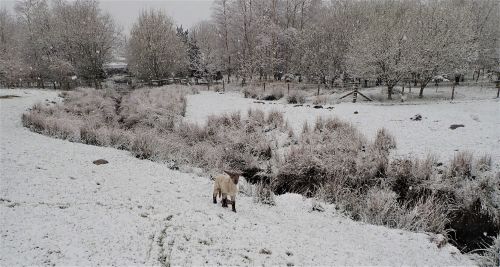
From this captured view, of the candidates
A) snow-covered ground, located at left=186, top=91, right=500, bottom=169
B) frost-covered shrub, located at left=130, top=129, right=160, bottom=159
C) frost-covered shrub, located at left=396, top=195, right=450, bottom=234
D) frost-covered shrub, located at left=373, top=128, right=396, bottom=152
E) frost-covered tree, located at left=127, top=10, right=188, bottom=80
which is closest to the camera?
frost-covered shrub, located at left=396, top=195, right=450, bottom=234

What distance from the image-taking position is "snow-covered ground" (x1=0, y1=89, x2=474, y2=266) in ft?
11.7

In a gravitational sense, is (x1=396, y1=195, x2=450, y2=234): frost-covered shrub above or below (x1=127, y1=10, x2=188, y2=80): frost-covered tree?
below

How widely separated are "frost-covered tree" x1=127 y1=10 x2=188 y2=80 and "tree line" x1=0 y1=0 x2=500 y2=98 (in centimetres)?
11

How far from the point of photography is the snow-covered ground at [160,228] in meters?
3.57

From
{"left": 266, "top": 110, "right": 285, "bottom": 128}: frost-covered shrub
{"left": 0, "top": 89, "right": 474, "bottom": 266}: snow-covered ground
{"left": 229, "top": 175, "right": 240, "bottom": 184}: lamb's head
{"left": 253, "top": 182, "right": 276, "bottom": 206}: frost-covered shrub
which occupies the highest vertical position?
{"left": 229, "top": 175, "right": 240, "bottom": 184}: lamb's head

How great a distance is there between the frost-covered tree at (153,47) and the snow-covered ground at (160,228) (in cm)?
2871

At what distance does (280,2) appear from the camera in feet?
123

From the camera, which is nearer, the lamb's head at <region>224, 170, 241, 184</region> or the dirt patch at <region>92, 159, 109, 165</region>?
the lamb's head at <region>224, 170, 241, 184</region>

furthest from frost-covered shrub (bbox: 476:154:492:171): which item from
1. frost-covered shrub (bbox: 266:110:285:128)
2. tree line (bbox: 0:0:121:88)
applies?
tree line (bbox: 0:0:121:88)

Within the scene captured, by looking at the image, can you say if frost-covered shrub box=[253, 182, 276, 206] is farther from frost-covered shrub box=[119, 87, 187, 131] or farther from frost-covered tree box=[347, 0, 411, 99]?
frost-covered tree box=[347, 0, 411, 99]

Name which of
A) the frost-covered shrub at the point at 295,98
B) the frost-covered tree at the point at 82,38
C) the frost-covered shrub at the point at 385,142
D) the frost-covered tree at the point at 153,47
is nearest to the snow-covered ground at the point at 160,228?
the frost-covered shrub at the point at 385,142

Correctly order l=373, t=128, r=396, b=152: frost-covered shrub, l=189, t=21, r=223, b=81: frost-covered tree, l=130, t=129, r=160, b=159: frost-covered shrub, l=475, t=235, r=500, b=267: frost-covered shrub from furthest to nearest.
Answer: l=189, t=21, r=223, b=81: frost-covered tree, l=373, t=128, r=396, b=152: frost-covered shrub, l=130, t=129, r=160, b=159: frost-covered shrub, l=475, t=235, r=500, b=267: frost-covered shrub

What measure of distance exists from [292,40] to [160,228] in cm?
3232

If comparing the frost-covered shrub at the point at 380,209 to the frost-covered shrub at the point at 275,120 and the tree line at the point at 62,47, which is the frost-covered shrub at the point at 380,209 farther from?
the tree line at the point at 62,47
